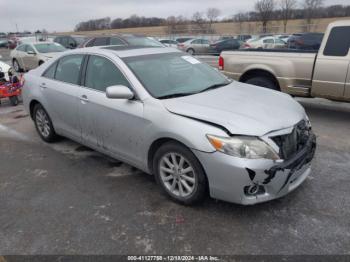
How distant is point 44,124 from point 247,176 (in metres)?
3.80

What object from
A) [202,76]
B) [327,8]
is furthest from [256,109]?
[327,8]

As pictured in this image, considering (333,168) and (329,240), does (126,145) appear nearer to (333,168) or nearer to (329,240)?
(329,240)

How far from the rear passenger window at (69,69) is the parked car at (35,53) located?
9.12 m

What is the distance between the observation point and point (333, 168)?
412 centimetres

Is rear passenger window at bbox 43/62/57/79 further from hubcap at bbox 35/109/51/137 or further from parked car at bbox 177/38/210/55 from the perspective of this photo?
parked car at bbox 177/38/210/55

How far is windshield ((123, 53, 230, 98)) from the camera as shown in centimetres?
365

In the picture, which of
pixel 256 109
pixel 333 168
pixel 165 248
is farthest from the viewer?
pixel 333 168

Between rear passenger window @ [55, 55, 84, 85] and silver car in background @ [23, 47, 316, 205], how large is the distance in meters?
0.02

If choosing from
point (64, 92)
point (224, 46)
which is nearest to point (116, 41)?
point (64, 92)

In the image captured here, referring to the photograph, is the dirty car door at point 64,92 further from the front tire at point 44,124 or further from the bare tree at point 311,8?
the bare tree at point 311,8

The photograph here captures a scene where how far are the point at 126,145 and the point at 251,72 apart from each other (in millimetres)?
4270

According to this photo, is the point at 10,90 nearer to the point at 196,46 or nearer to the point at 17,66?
the point at 17,66

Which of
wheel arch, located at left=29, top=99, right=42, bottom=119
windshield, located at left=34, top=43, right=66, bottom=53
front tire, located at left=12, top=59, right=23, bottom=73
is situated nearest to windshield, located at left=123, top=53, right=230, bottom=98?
wheel arch, located at left=29, top=99, right=42, bottom=119

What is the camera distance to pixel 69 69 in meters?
4.64
